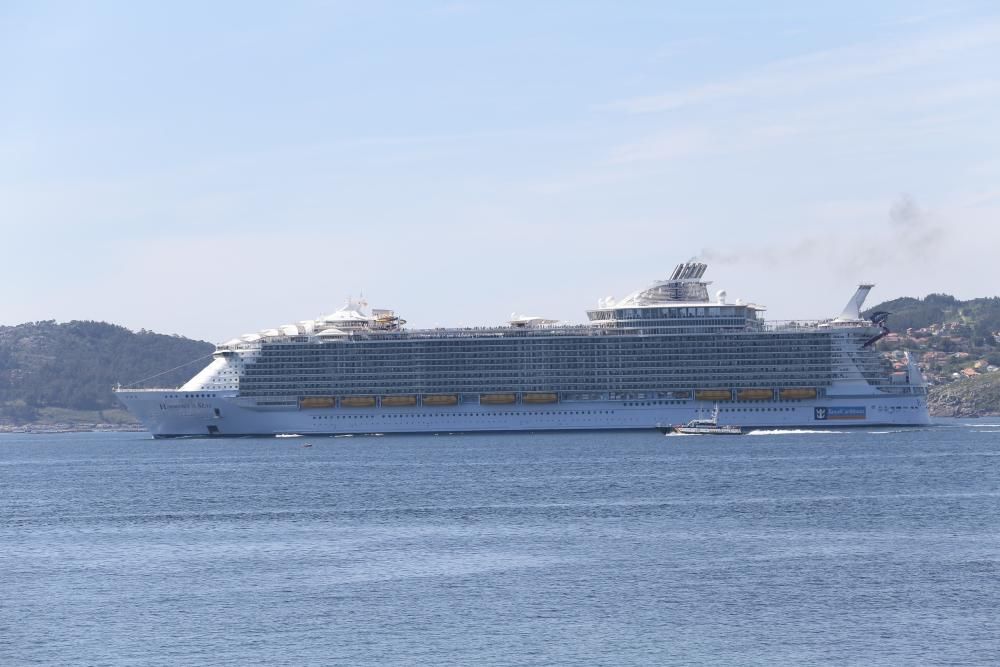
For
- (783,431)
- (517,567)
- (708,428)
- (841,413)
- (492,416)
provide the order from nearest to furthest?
(517,567)
(708,428)
(783,431)
(841,413)
(492,416)

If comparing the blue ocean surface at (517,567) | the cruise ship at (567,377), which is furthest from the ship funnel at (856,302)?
the blue ocean surface at (517,567)

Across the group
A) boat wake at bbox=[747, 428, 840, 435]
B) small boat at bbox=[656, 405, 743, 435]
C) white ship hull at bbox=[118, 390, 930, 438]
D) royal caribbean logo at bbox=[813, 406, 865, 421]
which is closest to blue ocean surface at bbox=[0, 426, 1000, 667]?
small boat at bbox=[656, 405, 743, 435]

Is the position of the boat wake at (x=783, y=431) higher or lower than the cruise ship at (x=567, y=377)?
lower

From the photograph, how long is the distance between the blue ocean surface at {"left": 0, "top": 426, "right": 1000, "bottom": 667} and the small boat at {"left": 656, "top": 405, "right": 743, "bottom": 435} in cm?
3320

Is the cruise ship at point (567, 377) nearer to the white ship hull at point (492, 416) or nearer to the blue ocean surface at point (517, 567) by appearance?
the white ship hull at point (492, 416)

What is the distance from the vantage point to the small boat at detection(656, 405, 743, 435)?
126625 mm

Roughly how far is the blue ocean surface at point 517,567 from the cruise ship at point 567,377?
39405mm

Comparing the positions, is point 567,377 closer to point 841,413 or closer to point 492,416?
point 492,416

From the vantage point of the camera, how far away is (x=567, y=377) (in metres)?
135

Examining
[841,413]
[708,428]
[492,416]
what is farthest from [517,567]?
[841,413]

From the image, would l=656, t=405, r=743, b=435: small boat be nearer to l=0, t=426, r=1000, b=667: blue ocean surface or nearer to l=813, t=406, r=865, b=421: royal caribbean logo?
l=813, t=406, r=865, b=421: royal caribbean logo

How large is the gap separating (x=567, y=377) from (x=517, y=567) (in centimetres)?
8537

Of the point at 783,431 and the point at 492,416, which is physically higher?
the point at 492,416

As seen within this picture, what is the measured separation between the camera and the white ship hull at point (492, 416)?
13188cm
